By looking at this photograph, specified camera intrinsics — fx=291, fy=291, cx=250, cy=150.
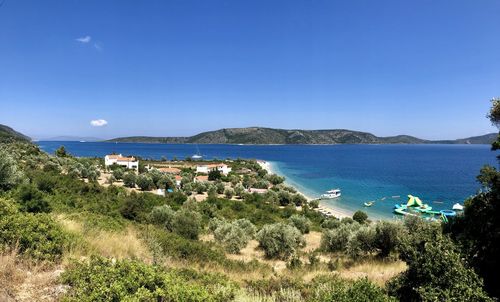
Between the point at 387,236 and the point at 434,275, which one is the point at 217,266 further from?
the point at 387,236

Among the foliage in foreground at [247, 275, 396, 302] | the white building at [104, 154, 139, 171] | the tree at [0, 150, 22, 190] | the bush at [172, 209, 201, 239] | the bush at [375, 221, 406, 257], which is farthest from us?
the white building at [104, 154, 139, 171]

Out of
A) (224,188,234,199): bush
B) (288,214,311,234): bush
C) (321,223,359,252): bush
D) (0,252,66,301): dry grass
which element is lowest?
(224,188,234,199): bush

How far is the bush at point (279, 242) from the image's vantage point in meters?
12.7

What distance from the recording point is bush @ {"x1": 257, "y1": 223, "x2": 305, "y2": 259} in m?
12.7

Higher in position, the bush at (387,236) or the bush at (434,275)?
the bush at (434,275)

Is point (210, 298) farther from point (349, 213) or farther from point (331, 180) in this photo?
point (331, 180)

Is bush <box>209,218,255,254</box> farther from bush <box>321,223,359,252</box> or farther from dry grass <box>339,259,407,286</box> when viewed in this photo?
dry grass <box>339,259,407,286</box>

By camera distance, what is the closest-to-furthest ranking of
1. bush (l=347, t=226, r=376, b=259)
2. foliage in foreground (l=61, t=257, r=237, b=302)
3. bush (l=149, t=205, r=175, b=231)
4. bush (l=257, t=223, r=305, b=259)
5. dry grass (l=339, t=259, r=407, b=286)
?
1. foliage in foreground (l=61, t=257, r=237, b=302)
2. dry grass (l=339, t=259, r=407, b=286)
3. bush (l=347, t=226, r=376, b=259)
4. bush (l=257, t=223, r=305, b=259)
5. bush (l=149, t=205, r=175, b=231)

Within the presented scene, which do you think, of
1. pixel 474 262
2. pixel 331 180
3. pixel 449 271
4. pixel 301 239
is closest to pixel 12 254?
pixel 449 271

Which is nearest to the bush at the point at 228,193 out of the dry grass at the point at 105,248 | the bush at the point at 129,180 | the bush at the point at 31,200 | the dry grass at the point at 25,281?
the bush at the point at 129,180

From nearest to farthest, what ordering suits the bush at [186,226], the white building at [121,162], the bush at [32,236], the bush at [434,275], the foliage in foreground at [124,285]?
the foliage in foreground at [124,285], the bush at [434,275], the bush at [32,236], the bush at [186,226], the white building at [121,162]

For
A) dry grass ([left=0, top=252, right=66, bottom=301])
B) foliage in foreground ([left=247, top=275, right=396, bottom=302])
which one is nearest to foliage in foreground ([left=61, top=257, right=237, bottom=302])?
dry grass ([left=0, top=252, right=66, bottom=301])

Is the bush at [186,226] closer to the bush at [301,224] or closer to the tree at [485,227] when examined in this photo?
the bush at [301,224]

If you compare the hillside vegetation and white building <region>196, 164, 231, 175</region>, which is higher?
the hillside vegetation
